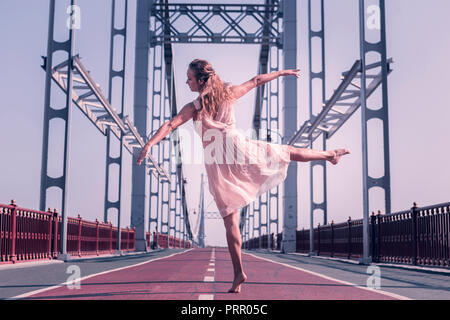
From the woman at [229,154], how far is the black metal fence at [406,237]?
570cm

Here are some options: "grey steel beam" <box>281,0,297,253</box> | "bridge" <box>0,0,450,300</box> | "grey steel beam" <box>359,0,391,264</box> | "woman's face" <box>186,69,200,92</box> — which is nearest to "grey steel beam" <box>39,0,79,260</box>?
"bridge" <box>0,0,450,300</box>

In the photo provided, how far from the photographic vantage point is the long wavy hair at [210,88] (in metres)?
4.75

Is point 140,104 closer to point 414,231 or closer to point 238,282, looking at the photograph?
point 414,231

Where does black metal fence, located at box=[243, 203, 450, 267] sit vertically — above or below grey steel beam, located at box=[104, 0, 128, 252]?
below

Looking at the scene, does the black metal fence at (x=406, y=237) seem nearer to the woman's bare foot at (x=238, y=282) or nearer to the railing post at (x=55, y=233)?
the woman's bare foot at (x=238, y=282)

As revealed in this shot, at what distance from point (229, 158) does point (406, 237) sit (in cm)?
790

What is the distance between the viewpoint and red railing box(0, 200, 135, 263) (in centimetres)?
1039

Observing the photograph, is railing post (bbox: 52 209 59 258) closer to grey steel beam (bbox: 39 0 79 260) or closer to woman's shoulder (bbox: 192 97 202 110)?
grey steel beam (bbox: 39 0 79 260)

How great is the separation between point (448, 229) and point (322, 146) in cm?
1443

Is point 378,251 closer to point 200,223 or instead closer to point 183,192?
point 183,192

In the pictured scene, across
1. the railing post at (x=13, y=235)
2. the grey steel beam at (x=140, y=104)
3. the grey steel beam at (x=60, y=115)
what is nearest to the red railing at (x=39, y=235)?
the railing post at (x=13, y=235)

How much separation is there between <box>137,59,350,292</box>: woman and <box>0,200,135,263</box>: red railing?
6.51 meters

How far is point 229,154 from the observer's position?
4.72 meters

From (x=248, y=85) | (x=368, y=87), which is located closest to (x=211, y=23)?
(x=368, y=87)
